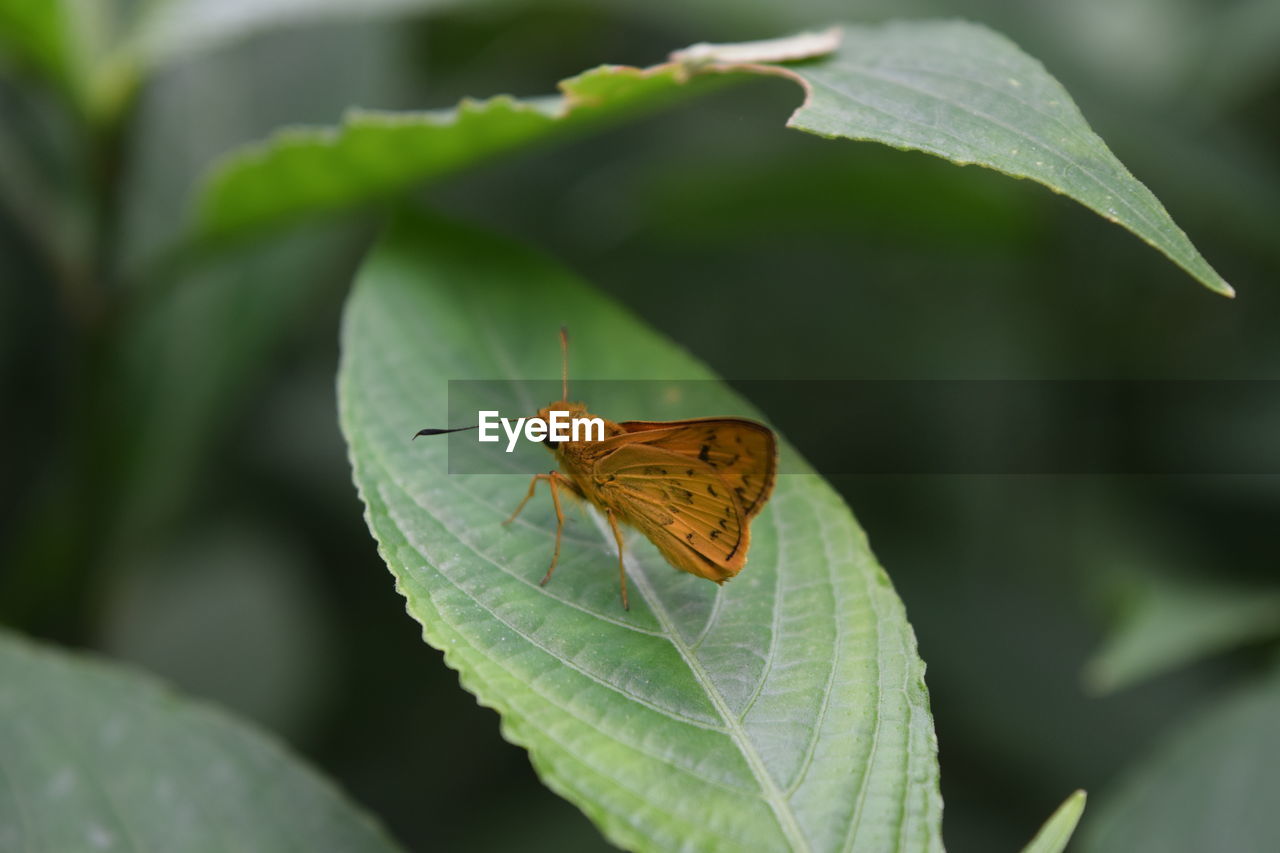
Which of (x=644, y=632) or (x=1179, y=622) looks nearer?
(x=644, y=632)

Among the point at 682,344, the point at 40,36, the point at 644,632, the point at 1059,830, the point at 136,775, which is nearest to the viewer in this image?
the point at 1059,830

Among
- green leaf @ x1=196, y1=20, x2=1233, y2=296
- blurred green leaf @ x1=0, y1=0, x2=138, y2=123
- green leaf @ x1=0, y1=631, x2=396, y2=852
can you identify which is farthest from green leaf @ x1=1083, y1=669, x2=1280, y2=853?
blurred green leaf @ x1=0, y1=0, x2=138, y2=123

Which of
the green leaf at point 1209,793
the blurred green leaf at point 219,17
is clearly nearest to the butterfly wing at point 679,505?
the green leaf at point 1209,793

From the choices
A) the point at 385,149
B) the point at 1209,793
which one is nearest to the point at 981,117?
the point at 385,149

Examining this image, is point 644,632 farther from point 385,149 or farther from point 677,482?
point 385,149

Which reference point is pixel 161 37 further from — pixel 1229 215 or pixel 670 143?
pixel 1229 215

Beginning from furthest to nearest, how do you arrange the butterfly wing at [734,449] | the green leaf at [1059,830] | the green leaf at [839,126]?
the butterfly wing at [734,449] → the green leaf at [839,126] → the green leaf at [1059,830]

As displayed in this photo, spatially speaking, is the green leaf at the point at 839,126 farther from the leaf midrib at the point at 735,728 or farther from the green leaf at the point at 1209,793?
the green leaf at the point at 1209,793
